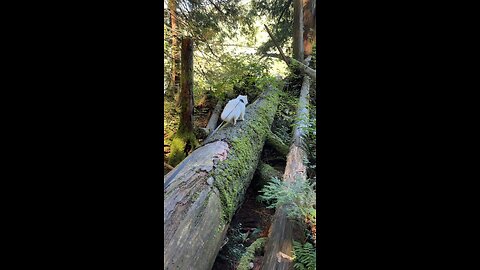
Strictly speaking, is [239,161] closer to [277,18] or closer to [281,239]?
[281,239]

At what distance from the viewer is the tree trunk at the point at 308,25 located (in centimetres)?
688

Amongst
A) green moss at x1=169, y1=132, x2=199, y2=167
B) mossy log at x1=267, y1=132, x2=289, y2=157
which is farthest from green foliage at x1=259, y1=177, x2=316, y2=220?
mossy log at x1=267, y1=132, x2=289, y2=157

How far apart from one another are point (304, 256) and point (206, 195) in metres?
0.77

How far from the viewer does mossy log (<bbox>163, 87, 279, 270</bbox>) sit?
192cm

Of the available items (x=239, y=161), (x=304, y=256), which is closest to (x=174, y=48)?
(x=239, y=161)

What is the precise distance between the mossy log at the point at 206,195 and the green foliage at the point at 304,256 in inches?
21.0

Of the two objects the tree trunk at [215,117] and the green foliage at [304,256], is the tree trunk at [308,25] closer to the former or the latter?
the tree trunk at [215,117]

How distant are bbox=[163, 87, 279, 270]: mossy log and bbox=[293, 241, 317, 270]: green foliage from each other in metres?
0.53

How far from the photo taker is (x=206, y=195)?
2.33m

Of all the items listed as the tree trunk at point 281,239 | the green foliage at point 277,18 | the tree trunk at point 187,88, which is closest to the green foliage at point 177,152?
the tree trunk at point 187,88

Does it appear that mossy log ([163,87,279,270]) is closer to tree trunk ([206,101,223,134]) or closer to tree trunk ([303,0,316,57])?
tree trunk ([206,101,223,134])
